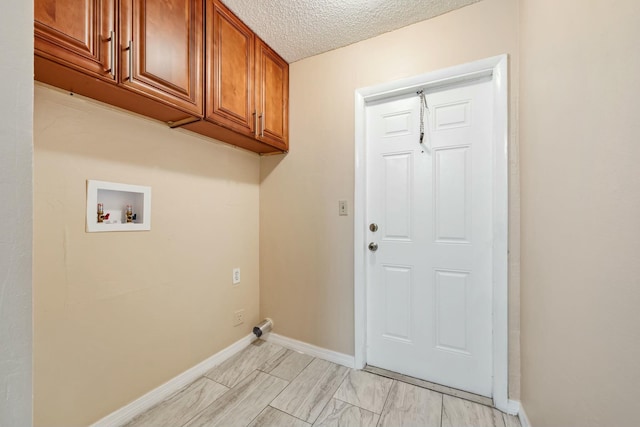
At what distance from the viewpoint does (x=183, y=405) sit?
1.45 meters

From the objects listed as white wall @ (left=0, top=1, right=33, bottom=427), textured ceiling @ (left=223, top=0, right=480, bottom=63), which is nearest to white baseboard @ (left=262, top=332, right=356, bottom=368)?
white wall @ (left=0, top=1, right=33, bottom=427)

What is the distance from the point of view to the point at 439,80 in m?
1.60

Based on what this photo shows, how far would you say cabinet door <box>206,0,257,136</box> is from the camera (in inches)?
57.7

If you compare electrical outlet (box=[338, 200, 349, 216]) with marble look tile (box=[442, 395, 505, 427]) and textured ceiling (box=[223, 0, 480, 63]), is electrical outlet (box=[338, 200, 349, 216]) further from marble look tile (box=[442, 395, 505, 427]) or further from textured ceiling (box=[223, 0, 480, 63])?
marble look tile (box=[442, 395, 505, 427])

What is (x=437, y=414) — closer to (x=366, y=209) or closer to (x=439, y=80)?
(x=366, y=209)

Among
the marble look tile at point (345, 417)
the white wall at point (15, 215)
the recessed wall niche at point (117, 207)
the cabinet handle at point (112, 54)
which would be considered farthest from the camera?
the marble look tile at point (345, 417)

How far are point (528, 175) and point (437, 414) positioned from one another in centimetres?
138

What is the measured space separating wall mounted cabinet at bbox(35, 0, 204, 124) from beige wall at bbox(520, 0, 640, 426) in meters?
1.64

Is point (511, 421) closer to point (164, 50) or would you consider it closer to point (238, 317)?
point (238, 317)

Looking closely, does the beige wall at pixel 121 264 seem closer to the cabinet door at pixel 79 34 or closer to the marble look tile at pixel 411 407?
the cabinet door at pixel 79 34

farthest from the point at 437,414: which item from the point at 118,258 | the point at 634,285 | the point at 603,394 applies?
the point at 118,258

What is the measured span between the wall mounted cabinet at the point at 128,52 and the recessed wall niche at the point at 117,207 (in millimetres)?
430

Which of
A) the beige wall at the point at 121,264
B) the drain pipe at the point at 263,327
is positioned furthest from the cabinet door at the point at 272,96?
Answer: the drain pipe at the point at 263,327

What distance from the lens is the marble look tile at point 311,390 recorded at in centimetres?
143
